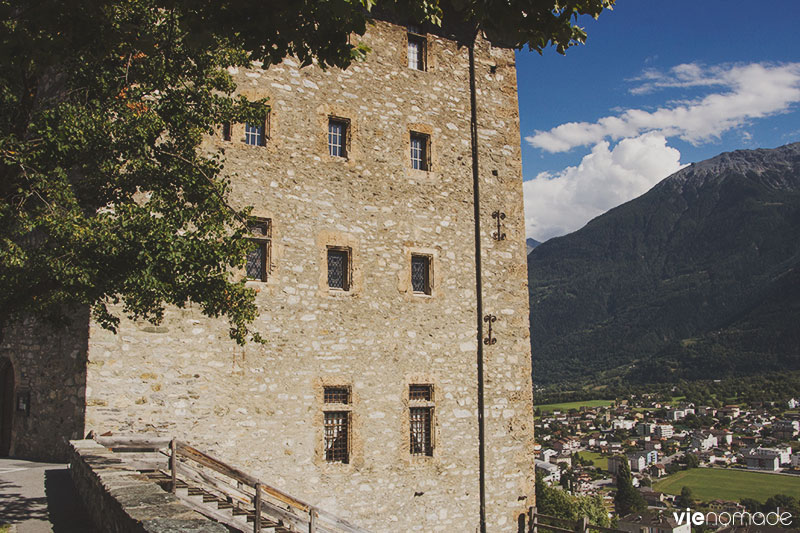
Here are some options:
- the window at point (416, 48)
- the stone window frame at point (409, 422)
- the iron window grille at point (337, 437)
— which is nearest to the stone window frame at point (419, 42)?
the window at point (416, 48)

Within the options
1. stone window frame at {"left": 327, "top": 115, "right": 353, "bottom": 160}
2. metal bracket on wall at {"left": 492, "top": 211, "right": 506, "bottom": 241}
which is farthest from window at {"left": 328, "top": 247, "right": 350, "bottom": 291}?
metal bracket on wall at {"left": 492, "top": 211, "right": 506, "bottom": 241}

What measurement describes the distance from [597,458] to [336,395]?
9501 cm

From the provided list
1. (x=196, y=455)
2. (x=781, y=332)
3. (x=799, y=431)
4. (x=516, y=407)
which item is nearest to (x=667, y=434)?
(x=799, y=431)

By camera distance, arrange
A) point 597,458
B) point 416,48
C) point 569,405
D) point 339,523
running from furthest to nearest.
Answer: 1. point 569,405
2. point 597,458
3. point 416,48
4. point 339,523

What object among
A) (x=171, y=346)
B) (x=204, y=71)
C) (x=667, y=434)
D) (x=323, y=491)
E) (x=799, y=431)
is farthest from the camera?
(x=667, y=434)

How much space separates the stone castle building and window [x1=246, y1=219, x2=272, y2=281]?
40 mm

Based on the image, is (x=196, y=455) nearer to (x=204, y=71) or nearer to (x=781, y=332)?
(x=204, y=71)

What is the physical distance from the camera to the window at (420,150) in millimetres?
15617

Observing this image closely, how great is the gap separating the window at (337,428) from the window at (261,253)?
9.10 feet

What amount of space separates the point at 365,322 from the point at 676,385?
171 metres

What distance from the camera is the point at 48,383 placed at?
12.9 meters

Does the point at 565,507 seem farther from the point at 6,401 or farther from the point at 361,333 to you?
the point at 6,401

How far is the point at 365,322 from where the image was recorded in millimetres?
14203

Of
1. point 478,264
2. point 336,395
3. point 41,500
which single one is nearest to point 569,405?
point 478,264
